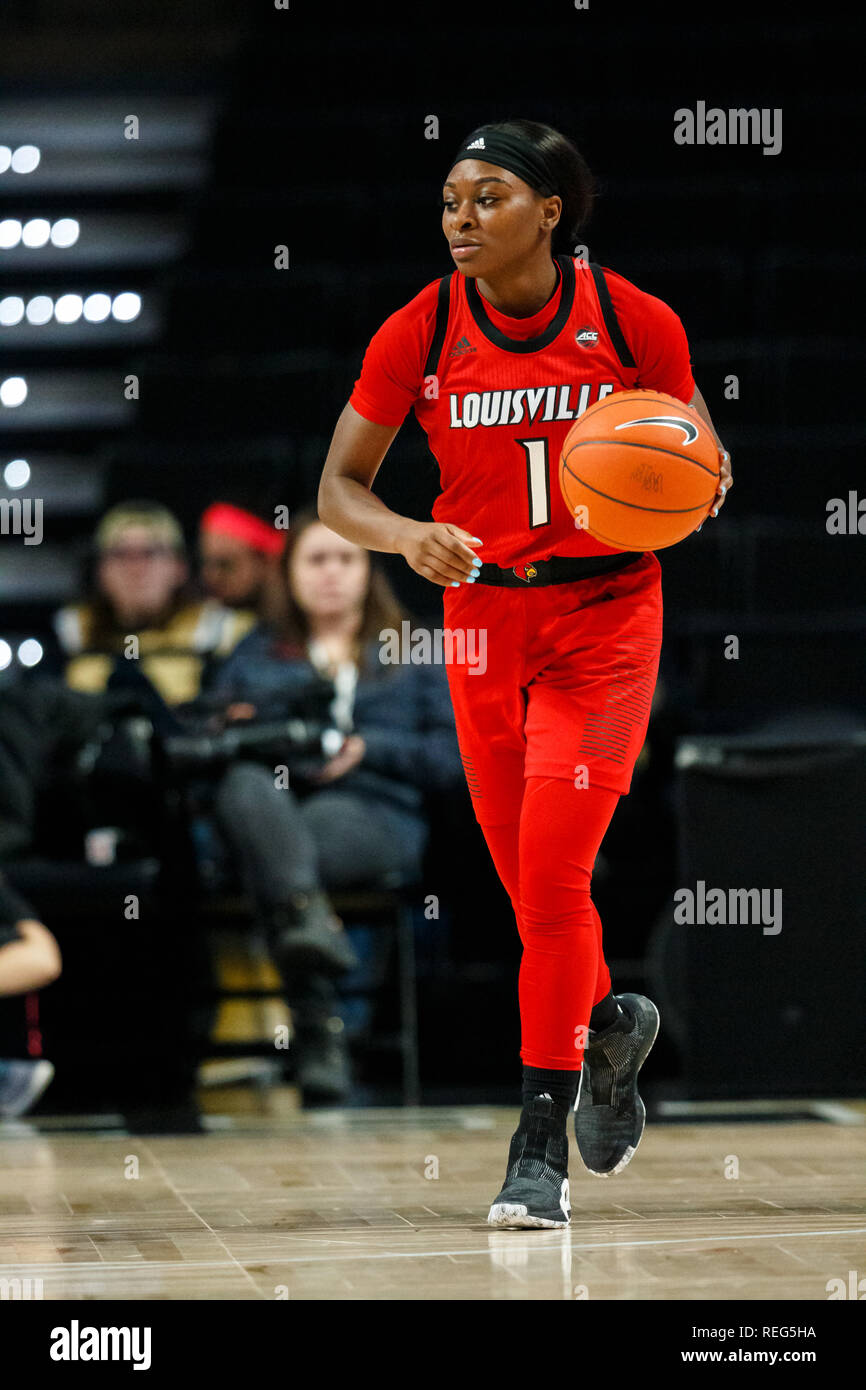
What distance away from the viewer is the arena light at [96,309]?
723 centimetres

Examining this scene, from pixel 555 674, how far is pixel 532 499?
0.28m

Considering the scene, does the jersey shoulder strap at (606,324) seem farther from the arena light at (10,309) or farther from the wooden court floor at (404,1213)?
the arena light at (10,309)

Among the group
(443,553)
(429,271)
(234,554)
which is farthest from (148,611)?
(443,553)

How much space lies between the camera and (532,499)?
9.75 ft

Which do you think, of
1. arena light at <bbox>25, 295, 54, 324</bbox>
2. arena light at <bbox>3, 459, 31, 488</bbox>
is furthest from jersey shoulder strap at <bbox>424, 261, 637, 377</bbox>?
arena light at <bbox>25, 295, 54, 324</bbox>

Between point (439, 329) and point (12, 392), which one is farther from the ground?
point (12, 392)

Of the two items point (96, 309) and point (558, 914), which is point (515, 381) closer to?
point (558, 914)

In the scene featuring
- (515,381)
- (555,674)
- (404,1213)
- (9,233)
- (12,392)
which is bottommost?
(404,1213)

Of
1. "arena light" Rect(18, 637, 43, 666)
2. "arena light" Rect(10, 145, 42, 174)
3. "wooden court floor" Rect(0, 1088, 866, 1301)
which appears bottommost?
"wooden court floor" Rect(0, 1088, 866, 1301)

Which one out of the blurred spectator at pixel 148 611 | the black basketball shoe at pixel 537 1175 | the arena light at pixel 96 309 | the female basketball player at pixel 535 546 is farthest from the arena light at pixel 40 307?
the black basketball shoe at pixel 537 1175

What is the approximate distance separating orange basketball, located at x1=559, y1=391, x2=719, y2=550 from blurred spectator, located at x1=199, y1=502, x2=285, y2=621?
103 inches

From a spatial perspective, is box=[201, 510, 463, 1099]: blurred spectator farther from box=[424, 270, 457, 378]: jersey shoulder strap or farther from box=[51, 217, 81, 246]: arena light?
box=[51, 217, 81, 246]: arena light

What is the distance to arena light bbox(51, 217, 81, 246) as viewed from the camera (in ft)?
24.0

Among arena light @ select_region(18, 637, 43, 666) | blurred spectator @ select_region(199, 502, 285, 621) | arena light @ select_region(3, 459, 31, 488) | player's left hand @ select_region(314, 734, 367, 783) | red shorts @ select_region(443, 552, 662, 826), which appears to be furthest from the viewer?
arena light @ select_region(3, 459, 31, 488)
